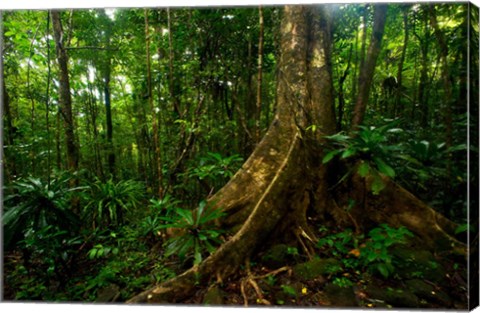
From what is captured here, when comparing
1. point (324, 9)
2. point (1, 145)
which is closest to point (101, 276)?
point (1, 145)

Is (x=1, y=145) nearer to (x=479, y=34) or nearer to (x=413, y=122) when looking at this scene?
(x=479, y=34)

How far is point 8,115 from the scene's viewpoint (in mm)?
2689

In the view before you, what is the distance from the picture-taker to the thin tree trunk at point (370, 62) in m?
2.70

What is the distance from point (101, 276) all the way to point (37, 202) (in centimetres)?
89

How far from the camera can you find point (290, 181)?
2.49 metres

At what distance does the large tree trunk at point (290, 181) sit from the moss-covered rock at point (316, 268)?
0.27 meters

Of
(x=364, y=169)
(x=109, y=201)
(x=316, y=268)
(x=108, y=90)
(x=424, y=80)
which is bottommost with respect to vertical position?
→ (x=316, y=268)

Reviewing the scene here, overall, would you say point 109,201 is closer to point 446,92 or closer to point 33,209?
point 33,209

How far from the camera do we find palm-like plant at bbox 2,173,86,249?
7.51 ft

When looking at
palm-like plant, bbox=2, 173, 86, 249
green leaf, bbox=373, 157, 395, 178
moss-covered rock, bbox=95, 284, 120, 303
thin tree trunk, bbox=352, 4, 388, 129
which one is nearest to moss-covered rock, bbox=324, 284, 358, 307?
green leaf, bbox=373, 157, 395, 178

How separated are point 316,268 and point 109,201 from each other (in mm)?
2115

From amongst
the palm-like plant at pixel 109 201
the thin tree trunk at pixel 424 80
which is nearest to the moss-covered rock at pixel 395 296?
the thin tree trunk at pixel 424 80

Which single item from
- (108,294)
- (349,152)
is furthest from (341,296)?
(108,294)

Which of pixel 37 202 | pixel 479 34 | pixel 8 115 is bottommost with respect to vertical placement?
pixel 37 202
